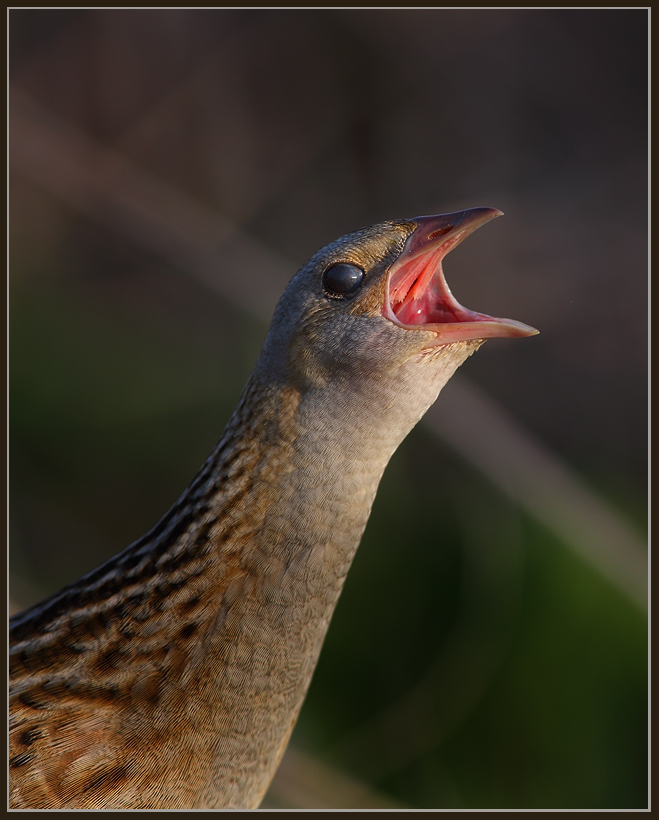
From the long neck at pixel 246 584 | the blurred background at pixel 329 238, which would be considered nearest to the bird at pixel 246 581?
the long neck at pixel 246 584

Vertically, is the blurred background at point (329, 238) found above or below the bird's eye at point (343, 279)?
above

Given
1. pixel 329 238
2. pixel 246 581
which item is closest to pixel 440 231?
pixel 246 581

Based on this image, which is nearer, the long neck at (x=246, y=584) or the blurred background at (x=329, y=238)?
the long neck at (x=246, y=584)

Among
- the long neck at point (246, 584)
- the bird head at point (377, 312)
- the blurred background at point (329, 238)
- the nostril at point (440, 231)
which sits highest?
the blurred background at point (329, 238)

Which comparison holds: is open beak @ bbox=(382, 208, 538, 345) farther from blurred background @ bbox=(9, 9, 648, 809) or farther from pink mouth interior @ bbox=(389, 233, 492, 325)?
blurred background @ bbox=(9, 9, 648, 809)

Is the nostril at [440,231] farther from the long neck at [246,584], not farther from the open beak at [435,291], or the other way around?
the long neck at [246,584]

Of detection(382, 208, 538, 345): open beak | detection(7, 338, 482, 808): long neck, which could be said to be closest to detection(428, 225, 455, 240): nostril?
detection(382, 208, 538, 345): open beak

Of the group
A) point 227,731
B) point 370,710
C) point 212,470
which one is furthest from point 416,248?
point 370,710
